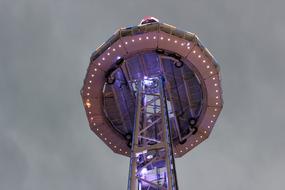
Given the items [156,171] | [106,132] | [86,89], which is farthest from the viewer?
[106,132]

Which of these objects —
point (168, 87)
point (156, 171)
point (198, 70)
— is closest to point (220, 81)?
point (198, 70)

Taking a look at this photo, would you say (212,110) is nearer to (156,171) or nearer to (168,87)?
(168,87)

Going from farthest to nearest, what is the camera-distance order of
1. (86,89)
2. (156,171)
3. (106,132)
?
(106,132) → (86,89) → (156,171)

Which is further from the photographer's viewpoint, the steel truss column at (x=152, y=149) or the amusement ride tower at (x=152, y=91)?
the amusement ride tower at (x=152, y=91)

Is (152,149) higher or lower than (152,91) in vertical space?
lower
